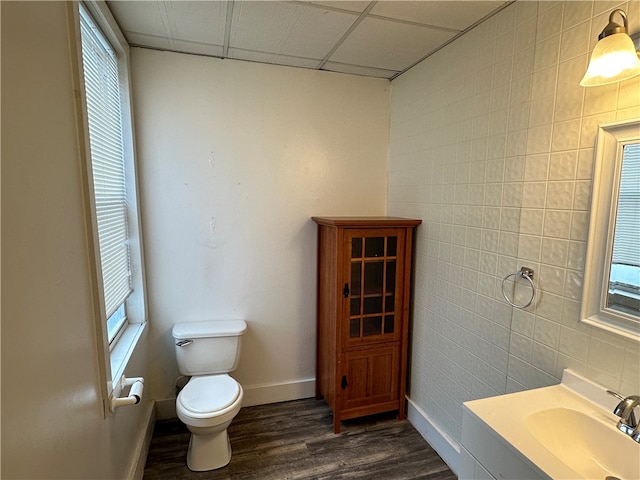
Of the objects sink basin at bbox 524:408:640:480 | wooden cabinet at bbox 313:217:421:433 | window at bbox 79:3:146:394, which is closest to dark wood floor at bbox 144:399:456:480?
wooden cabinet at bbox 313:217:421:433

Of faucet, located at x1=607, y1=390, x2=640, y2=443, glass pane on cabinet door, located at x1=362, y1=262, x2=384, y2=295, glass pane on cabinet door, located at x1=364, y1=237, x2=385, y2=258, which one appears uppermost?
glass pane on cabinet door, located at x1=364, y1=237, x2=385, y2=258

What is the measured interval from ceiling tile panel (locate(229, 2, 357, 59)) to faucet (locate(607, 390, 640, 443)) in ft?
6.22

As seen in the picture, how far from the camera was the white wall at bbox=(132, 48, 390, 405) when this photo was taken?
2168 millimetres

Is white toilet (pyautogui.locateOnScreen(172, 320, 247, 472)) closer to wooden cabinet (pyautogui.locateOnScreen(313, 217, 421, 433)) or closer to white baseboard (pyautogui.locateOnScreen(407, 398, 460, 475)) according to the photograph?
wooden cabinet (pyautogui.locateOnScreen(313, 217, 421, 433))

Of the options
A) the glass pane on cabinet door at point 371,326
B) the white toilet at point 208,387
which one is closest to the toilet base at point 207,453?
the white toilet at point 208,387

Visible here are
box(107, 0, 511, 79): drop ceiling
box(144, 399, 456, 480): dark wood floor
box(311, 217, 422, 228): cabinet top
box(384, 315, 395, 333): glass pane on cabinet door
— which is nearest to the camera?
box(107, 0, 511, 79): drop ceiling

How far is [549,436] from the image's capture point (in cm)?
116

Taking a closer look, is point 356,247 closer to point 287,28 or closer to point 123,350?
point 287,28

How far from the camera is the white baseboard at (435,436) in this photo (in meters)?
1.94

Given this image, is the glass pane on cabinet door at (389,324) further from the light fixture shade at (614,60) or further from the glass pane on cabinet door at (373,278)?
the light fixture shade at (614,60)

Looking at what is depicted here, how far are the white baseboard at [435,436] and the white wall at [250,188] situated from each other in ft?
2.62

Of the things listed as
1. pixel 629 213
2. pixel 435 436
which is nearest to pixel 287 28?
pixel 629 213

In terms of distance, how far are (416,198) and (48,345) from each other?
2.03 meters

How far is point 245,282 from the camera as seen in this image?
240 cm
